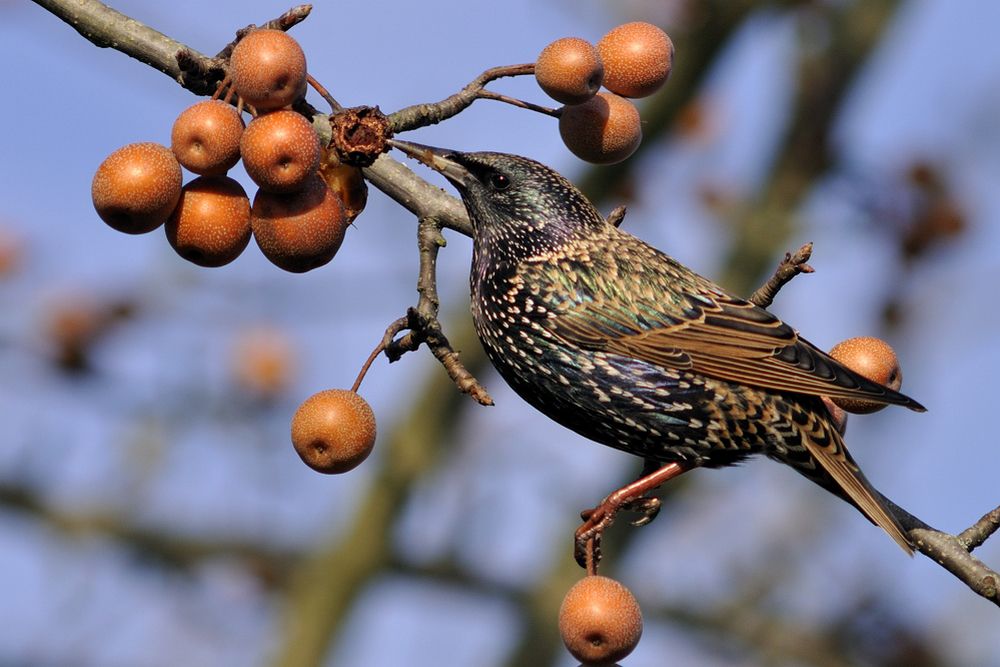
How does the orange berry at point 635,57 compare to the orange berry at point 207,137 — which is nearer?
the orange berry at point 207,137

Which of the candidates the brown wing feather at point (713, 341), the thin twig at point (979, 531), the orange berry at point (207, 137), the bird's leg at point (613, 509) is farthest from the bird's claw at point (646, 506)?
the orange berry at point (207, 137)

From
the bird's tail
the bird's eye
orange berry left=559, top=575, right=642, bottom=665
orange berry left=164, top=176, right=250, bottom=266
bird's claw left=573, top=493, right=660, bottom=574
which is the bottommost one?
orange berry left=559, top=575, right=642, bottom=665

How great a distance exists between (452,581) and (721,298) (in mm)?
4893

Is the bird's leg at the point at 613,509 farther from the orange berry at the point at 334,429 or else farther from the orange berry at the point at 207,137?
the orange berry at the point at 207,137

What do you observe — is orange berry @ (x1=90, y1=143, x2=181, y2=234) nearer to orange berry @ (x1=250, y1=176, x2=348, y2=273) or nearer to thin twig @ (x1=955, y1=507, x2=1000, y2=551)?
orange berry @ (x1=250, y1=176, x2=348, y2=273)

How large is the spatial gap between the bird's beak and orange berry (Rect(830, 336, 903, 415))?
3.71 ft

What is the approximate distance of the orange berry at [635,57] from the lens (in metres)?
3.22

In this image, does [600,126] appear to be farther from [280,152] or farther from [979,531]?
[979,531]

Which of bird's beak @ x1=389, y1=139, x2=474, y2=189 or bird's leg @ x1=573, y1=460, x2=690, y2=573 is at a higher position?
bird's beak @ x1=389, y1=139, x2=474, y2=189

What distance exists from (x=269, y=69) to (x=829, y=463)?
1824mm

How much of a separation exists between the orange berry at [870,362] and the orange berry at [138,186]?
1.75 meters

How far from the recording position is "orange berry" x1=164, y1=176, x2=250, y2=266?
2.76 metres

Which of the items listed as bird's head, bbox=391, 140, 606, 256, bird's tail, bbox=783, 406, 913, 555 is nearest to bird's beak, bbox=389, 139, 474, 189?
bird's head, bbox=391, 140, 606, 256

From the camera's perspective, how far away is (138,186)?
8.88 ft
